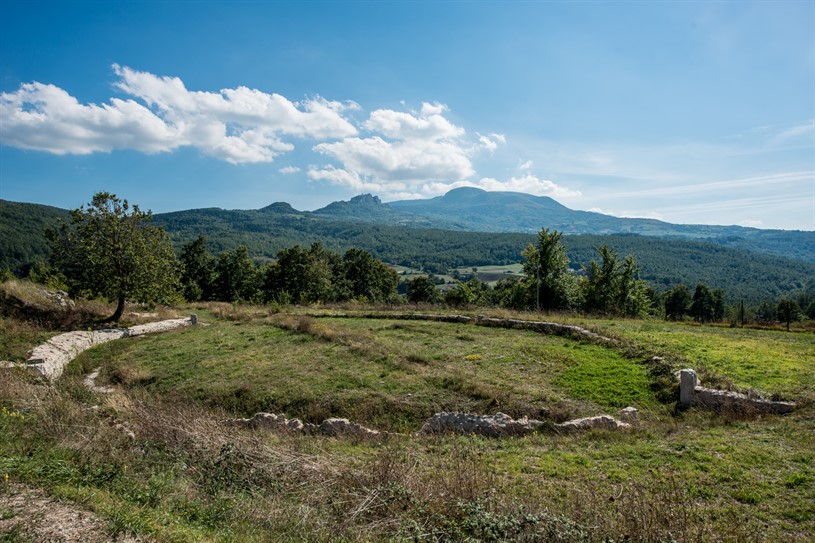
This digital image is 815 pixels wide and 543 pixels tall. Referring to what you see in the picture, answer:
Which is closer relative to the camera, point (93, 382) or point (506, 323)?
point (93, 382)

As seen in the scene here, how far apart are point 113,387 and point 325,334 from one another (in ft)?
29.4

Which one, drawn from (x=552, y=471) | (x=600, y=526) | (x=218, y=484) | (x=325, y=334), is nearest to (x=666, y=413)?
(x=552, y=471)

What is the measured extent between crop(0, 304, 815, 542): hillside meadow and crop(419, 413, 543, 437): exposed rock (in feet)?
1.52

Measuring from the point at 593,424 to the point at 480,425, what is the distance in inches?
112

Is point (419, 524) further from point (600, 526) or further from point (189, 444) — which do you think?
point (189, 444)

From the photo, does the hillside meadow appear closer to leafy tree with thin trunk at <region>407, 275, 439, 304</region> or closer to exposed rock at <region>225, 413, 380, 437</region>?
exposed rock at <region>225, 413, 380, 437</region>

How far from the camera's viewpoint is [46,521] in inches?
198

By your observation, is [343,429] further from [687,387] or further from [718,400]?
[718,400]

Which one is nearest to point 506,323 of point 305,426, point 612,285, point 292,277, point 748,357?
point 748,357

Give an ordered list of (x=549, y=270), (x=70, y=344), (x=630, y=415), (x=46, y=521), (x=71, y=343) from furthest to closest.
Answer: (x=549, y=270), (x=71, y=343), (x=70, y=344), (x=630, y=415), (x=46, y=521)

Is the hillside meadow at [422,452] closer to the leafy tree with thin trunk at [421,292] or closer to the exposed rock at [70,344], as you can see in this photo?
the exposed rock at [70,344]

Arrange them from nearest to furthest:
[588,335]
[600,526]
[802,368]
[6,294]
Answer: [600,526]
[802,368]
[588,335]
[6,294]

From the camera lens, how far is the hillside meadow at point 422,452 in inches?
234

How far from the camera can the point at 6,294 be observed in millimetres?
24266
